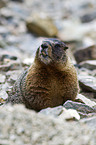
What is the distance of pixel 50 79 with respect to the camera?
4457mm

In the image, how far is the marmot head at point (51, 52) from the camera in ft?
13.9

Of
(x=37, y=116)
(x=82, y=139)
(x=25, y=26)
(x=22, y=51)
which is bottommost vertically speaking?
(x=82, y=139)

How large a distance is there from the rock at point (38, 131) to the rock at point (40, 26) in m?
14.5

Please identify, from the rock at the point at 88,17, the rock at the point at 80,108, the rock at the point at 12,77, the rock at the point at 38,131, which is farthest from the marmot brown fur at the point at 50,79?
the rock at the point at 88,17

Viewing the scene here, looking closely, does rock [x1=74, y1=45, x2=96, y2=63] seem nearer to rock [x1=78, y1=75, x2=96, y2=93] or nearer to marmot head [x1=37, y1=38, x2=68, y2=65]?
rock [x1=78, y1=75, x2=96, y2=93]

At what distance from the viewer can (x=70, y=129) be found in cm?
303

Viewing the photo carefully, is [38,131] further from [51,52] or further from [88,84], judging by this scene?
[88,84]

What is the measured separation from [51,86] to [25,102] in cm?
69

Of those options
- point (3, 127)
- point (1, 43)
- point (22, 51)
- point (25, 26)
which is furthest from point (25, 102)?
point (25, 26)

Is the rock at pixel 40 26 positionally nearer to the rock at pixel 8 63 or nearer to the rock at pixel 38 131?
the rock at pixel 8 63

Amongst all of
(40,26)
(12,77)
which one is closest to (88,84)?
(12,77)

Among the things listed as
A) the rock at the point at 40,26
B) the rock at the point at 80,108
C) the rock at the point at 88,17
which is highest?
the rock at the point at 88,17

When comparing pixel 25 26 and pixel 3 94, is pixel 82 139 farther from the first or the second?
pixel 25 26

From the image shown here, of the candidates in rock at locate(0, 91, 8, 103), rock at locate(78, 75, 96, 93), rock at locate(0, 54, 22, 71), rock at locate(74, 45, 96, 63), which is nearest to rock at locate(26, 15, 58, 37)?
rock at locate(74, 45, 96, 63)
